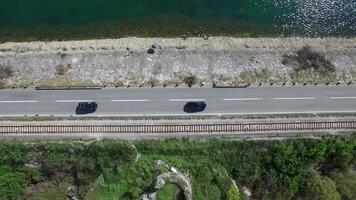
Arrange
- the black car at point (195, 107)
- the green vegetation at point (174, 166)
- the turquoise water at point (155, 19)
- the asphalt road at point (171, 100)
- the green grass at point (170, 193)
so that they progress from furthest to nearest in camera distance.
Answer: the turquoise water at point (155, 19) < the asphalt road at point (171, 100) < the black car at point (195, 107) < the green vegetation at point (174, 166) < the green grass at point (170, 193)

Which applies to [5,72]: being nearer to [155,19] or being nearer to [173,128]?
[155,19]

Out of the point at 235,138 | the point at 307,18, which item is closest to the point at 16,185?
the point at 235,138

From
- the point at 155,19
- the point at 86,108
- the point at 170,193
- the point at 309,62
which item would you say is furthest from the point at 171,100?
the point at 309,62

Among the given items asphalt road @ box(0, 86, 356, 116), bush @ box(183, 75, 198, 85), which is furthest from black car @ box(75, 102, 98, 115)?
bush @ box(183, 75, 198, 85)

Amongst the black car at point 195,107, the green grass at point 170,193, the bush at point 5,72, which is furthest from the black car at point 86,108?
the green grass at point 170,193

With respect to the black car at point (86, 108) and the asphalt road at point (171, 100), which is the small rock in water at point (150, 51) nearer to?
the asphalt road at point (171, 100)

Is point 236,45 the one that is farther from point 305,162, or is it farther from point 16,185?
point 16,185

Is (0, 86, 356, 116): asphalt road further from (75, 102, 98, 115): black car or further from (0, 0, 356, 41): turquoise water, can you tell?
(0, 0, 356, 41): turquoise water
